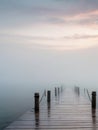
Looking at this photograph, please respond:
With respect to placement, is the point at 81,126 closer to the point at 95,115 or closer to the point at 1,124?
the point at 95,115

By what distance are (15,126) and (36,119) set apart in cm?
208

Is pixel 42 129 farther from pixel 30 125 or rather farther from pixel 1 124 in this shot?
pixel 1 124

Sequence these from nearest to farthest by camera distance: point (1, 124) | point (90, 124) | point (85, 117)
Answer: point (90, 124) → point (85, 117) → point (1, 124)

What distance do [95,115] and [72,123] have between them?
2.87 m

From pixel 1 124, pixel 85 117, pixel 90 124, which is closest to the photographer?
pixel 90 124

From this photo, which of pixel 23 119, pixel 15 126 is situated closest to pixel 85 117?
pixel 23 119

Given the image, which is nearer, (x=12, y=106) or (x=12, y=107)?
(x=12, y=107)

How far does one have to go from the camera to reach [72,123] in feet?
41.5

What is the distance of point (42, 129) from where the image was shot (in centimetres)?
1155

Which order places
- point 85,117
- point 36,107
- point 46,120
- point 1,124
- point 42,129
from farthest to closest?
1. point 1,124
2. point 36,107
3. point 85,117
4. point 46,120
5. point 42,129

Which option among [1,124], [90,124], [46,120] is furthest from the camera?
[1,124]

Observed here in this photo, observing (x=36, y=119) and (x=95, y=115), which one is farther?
(x=95, y=115)

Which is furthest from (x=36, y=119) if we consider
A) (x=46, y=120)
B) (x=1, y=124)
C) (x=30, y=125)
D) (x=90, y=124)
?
(x=1, y=124)

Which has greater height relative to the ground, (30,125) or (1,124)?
(30,125)
